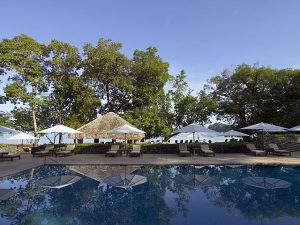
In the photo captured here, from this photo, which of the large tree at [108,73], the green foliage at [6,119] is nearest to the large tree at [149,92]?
the large tree at [108,73]

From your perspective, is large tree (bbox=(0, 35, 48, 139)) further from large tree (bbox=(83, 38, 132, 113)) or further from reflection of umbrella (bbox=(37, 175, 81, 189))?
reflection of umbrella (bbox=(37, 175, 81, 189))

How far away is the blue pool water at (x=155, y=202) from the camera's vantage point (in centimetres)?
735

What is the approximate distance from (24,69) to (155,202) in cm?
2513

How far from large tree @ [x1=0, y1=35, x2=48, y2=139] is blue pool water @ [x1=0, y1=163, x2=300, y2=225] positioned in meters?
17.9

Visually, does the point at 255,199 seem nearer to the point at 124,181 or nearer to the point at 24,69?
the point at 124,181

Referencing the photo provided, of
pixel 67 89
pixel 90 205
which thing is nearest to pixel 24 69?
pixel 67 89

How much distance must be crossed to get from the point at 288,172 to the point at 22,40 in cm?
2783

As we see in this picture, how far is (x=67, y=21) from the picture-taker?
23016 millimetres

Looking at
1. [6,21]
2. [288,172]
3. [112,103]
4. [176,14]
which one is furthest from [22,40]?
[288,172]

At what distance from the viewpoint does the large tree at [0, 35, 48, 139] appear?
1066 inches

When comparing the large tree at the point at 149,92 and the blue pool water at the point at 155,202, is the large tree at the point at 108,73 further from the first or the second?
the blue pool water at the point at 155,202

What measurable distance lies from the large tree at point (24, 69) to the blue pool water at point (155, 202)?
17905 mm

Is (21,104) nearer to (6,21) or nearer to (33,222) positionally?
(6,21)

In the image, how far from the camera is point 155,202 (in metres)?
9.06
